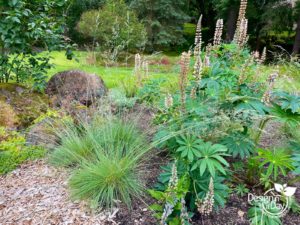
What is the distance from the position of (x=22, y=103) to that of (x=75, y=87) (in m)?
0.86

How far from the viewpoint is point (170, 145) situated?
2.11 metres

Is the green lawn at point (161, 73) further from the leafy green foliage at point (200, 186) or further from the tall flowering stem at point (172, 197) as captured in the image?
the tall flowering stem at point (172, 197)

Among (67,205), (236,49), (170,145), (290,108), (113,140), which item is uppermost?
(236,49)

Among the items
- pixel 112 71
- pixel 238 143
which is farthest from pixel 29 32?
pixel 238 143

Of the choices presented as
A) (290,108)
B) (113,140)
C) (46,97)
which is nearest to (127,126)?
(113,140)

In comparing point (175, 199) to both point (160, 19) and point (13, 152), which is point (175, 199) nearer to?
point (13, 152)

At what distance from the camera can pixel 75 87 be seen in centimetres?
456

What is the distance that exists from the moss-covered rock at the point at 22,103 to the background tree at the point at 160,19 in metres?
9.82

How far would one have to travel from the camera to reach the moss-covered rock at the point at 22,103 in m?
3.67

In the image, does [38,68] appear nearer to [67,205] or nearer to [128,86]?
[128,86]

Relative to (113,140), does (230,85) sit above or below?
above

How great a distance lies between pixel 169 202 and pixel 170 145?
42cm

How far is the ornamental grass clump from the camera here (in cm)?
224

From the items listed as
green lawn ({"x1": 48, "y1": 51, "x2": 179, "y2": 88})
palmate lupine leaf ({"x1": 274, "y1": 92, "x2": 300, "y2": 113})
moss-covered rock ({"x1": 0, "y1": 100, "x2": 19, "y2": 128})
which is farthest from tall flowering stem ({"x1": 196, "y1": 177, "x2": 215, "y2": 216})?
moss-covered rock ({"x1": 0, "y1": 100, "x2": 19, "y2": 128})
